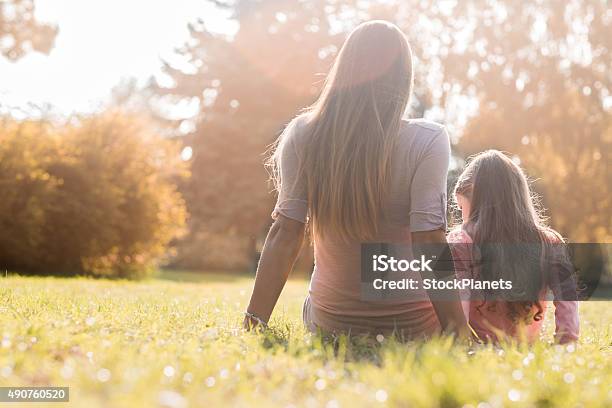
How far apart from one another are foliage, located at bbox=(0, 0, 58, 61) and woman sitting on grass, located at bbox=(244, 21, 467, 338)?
21.0 meters

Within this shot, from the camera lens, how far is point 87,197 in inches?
584

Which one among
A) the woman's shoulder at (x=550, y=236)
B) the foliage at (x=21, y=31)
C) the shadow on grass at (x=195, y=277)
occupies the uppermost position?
the foliage at (x=21, y=31)

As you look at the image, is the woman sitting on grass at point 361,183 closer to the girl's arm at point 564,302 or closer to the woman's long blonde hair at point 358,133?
the woman's long blonde hair at point 358,133

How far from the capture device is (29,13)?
21.8 meters

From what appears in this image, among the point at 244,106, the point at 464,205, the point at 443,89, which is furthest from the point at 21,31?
the point at 464,205

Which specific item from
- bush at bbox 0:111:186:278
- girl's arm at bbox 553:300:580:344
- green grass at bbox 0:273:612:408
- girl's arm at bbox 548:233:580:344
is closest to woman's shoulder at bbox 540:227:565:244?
girl's arm at bbox 548:233:580:344

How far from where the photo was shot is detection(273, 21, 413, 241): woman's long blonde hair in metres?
3.35

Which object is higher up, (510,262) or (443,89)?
(443,89)

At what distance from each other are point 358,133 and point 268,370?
1.41 m

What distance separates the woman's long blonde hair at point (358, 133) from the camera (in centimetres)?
335

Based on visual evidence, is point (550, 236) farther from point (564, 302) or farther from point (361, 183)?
point (361, 183)

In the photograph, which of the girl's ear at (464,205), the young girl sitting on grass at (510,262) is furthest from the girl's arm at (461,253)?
the girl's ear at (464,205)

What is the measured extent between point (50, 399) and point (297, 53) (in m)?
27.2

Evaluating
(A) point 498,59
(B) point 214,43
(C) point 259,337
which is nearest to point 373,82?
(C) point 259,337
